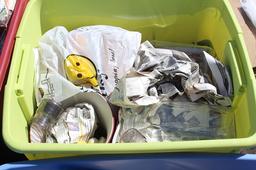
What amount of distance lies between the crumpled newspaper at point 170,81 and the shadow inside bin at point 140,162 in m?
0.16

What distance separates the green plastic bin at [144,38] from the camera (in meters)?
0.65

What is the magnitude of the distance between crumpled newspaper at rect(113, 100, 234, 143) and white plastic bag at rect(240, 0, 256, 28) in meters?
0.32

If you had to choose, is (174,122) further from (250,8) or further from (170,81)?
(250,8)

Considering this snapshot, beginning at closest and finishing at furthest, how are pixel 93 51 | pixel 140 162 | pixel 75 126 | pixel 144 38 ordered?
1. pixel 140 162
2. pixel 75 126
3. pixel 93 51
4. pixel 144 38

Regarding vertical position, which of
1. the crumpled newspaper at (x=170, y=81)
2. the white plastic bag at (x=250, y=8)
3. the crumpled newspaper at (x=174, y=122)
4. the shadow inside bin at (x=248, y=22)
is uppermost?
the white plastic bag at (x=250, y=8)

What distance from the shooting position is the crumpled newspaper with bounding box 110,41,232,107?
2.67ft

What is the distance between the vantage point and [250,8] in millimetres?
1018

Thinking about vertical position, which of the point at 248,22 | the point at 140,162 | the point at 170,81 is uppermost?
the point at 248,22

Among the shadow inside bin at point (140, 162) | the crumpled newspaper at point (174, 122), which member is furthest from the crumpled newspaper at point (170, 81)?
the shadow inside bin at point (140, 162)

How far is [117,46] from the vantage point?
950 millimetres

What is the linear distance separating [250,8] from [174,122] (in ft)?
1.40

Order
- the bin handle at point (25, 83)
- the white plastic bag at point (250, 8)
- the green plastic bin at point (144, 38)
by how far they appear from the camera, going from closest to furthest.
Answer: the green plastic bin at point (144, 38)
the bin handle at point (25, 83)
the white plastic bag at point (250, 8)

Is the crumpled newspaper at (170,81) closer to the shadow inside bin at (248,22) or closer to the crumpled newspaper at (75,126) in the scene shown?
the crumpled newspaper at (75,126)

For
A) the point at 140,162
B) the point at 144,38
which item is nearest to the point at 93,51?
the point at 144,38
